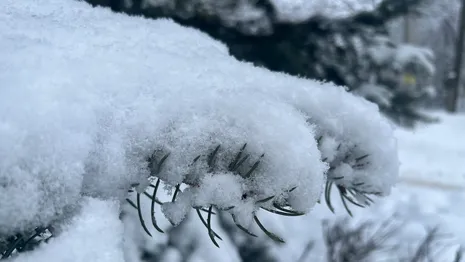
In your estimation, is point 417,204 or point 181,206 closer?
point 181,206

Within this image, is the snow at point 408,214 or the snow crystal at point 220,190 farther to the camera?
the snow at point 408,214

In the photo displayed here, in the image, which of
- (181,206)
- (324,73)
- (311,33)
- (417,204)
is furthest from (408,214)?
(181,206)

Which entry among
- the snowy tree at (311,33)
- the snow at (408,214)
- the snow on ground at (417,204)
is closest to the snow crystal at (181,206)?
the snow at (408,214)

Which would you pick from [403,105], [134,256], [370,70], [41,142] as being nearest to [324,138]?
[41,142]

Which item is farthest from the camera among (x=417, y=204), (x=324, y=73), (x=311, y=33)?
(x=417, y=204)

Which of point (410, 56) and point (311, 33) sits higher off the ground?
point (311, 33)

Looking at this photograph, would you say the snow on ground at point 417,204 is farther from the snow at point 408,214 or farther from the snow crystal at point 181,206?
the snow crystal at point 181,206

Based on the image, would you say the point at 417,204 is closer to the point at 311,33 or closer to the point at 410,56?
the point at 410,56

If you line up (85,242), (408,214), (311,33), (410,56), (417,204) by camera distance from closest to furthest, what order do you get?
(85,242), (311,33), (410,56), (408,214), (417,204)
